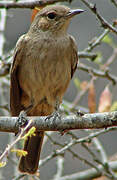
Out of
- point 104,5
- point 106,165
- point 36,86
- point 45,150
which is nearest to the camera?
point 106,165

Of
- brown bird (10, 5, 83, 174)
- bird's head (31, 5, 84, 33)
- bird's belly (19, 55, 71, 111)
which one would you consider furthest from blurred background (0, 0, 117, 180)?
bird's belly (19, 55, 71, 111)

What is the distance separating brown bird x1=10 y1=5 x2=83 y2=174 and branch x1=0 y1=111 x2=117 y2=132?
1.08 meters

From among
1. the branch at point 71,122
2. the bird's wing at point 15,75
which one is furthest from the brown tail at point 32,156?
the branch at point 71,122

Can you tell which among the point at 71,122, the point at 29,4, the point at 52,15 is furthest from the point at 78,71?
the point at 71,122

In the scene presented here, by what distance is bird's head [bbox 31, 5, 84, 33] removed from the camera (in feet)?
17.0

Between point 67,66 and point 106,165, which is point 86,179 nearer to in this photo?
point 106,165

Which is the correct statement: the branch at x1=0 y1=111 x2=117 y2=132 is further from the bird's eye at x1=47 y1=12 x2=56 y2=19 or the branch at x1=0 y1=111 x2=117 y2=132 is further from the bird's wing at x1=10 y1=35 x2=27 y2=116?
the bird's eye at x1=47 y1=12 x2=56 y2=19

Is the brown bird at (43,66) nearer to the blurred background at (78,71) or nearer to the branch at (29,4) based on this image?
the branch at (29,4)

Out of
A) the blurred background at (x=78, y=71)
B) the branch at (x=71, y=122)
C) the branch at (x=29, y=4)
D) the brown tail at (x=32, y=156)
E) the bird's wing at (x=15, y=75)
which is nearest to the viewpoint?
the branch at (x=71, y=122)

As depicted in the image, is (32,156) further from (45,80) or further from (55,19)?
(55,19)

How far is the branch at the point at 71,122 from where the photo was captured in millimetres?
3740

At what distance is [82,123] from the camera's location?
3.84m

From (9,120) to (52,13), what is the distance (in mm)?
1803

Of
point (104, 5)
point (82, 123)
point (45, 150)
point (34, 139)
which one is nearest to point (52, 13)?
point (34, 139)
